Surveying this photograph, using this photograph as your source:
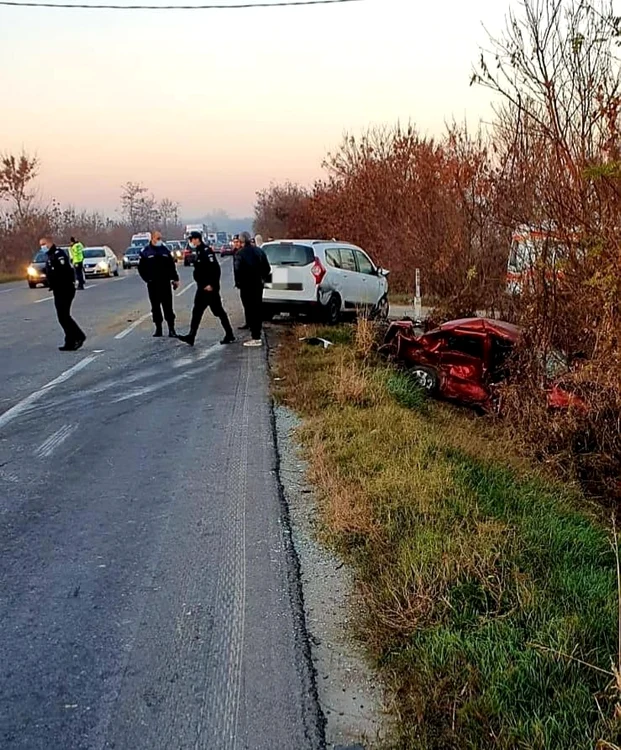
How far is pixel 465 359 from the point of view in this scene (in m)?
9.80

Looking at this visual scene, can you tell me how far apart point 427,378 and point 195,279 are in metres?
4.81

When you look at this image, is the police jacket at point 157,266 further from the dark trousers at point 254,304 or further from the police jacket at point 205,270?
the dark trousers at point 254,304

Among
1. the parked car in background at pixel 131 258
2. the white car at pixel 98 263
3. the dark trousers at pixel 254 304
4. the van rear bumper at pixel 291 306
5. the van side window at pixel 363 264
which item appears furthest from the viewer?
the parked car in background at pixel 131 258

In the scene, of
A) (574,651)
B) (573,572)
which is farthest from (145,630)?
(573,572)

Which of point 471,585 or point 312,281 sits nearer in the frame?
point 471,585

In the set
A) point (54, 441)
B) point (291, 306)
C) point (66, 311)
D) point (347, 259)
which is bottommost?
point (54, 441)

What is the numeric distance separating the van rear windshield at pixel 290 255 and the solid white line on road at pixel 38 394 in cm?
495

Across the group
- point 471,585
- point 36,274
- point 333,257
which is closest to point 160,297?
point 333,257

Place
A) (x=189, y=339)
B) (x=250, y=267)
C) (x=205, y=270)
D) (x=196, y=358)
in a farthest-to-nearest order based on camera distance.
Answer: (x=189, y=339), (x=205, y=270), (x=250, y=267), (x=196, y=358)

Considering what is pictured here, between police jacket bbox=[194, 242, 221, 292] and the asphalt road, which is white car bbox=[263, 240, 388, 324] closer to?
police jacket bbox=[194, 242, 221, 292]

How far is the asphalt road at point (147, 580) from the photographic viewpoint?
3.06 metres

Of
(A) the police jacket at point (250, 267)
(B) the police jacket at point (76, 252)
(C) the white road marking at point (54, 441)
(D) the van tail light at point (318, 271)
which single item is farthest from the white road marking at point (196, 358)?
(B) the police jacket at point (76, 252)

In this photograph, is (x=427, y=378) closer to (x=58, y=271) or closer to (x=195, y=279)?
(x=195, y=279)

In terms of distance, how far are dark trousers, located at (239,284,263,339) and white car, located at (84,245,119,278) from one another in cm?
2604
